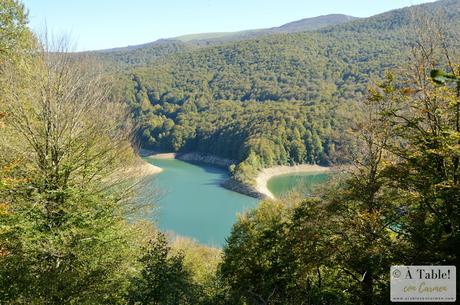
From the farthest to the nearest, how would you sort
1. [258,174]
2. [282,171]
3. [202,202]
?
[282,171]
[258,174]
[202,202]

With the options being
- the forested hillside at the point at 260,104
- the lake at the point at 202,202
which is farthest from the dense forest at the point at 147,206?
the forested hillside at the point at 260,104

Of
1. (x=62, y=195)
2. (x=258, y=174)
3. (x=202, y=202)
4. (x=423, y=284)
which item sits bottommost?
(x=258, y=174)

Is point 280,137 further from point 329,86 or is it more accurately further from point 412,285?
point 412,285

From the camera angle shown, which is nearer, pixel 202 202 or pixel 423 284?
pixel 423 284

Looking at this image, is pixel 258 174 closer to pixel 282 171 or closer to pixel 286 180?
pixel 286 180

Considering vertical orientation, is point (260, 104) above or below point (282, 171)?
above

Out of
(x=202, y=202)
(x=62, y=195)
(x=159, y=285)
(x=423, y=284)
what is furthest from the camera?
(x=202, y=202)

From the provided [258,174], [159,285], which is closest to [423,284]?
[159,285]

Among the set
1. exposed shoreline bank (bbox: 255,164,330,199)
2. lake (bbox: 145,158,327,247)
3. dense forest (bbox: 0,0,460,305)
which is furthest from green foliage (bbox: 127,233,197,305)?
exposed shoreline bank (bbox: 255,164,330,199)
